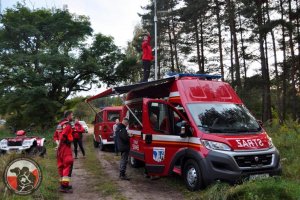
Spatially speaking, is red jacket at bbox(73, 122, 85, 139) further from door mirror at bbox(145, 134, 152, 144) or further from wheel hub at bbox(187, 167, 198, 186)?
wheel hub at bbox(187, 167, 198, 186)

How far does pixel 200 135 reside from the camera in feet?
27.2

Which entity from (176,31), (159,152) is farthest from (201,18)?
(159,152)

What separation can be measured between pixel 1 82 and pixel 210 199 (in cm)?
2703

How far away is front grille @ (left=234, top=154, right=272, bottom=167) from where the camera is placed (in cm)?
787

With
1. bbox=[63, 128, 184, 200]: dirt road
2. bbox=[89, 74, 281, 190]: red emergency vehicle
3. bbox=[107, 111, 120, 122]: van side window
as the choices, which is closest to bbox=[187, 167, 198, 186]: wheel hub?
bbox=[89, 74, 281, 190]: red emergency vehicle

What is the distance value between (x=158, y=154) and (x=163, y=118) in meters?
0.96

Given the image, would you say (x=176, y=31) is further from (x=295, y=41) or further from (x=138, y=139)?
(x=138, y=139)

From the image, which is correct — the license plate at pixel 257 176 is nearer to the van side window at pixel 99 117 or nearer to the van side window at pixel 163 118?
the van side window at pixel 163 118

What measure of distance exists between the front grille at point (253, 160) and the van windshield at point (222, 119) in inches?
30.0

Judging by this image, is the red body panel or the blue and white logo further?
the red body panel

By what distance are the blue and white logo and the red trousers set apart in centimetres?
221

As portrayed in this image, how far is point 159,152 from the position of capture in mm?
9570

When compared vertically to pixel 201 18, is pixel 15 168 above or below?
below

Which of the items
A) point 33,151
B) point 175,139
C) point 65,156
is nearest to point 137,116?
point 175,139
